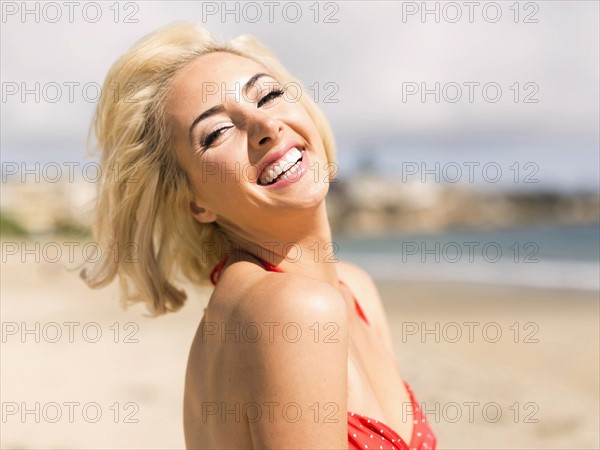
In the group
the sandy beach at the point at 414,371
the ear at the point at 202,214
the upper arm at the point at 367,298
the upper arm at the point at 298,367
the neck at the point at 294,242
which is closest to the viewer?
the upper arm at the point at 298,367

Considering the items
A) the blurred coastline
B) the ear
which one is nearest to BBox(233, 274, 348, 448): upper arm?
the ear

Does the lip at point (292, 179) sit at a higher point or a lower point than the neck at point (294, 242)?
higher

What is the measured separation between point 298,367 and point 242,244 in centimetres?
73

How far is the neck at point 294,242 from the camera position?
2.61 meters

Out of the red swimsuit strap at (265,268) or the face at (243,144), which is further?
the red swimsuit strap at (265,268)

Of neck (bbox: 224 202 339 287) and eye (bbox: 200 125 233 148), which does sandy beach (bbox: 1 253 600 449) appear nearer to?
neck (bbox: 224 202 339 287)

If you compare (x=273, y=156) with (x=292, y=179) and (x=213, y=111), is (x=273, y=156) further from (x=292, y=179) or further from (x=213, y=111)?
(x=213, y=111)

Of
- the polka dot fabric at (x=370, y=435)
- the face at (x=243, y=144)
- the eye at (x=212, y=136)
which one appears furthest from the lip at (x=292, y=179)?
the polka dot fabric at (x=370, y=435)

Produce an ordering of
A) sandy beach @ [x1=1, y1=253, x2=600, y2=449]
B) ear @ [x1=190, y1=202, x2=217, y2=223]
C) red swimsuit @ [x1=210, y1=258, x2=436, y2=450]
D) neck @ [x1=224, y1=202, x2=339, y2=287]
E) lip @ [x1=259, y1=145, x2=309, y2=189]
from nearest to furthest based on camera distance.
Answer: red swimsuit @ [x1=210, y1=258, x2=436, y2=450], lip @ [x1=259, y1=145, x2=309, y2=189], neck @ [x1=224, y1=202, x2=339, y2=287], ear @ [x1=190, y1=202, x2=217, y2=223], sandy beach @ [x1=1, y1=253, x2=600, y2=449]

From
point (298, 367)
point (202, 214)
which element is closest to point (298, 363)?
point (298, 367)

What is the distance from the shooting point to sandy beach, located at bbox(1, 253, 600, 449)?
600 cm

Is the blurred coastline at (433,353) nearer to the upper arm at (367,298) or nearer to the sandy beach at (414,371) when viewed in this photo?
the sandy beach at (414,371)

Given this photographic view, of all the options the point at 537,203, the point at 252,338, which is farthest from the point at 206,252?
the point at 537,203

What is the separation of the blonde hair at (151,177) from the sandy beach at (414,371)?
10.6 inches
